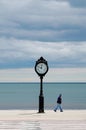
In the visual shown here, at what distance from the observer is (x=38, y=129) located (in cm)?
2591

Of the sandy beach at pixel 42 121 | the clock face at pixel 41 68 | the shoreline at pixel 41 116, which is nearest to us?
the sandy beach at pixel 42 121

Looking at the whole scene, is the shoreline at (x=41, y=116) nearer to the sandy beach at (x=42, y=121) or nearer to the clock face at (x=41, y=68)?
the sandy beach at (x=42, y=121)

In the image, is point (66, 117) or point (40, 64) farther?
point (40, 64)

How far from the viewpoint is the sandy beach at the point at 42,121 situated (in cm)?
2655

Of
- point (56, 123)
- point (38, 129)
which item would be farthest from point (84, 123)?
point (38, 129)

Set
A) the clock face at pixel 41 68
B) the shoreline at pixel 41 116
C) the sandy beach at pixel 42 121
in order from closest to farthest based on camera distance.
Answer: the sandy beach at pixel 42 121 → the shoreline at pixel 41 116 → the clock face at pixel 41 68

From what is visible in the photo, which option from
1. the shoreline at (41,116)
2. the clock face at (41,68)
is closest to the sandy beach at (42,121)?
the shoreline at (41,116)

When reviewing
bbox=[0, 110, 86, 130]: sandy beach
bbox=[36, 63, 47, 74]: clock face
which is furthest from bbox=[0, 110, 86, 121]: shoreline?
bbox=[36, 63, 47, 74]: clock face

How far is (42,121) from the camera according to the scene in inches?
1136

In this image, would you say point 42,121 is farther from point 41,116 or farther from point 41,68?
point 41,68

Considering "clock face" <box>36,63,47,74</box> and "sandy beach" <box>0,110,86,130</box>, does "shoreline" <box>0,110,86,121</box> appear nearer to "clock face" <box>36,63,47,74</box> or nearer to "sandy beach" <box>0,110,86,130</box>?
"sandy beach" <box>0,110,86,130</box>

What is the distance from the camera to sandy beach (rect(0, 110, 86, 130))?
87.1 feet

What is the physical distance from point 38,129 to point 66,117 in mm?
5131

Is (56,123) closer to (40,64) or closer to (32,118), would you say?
(32,118)
